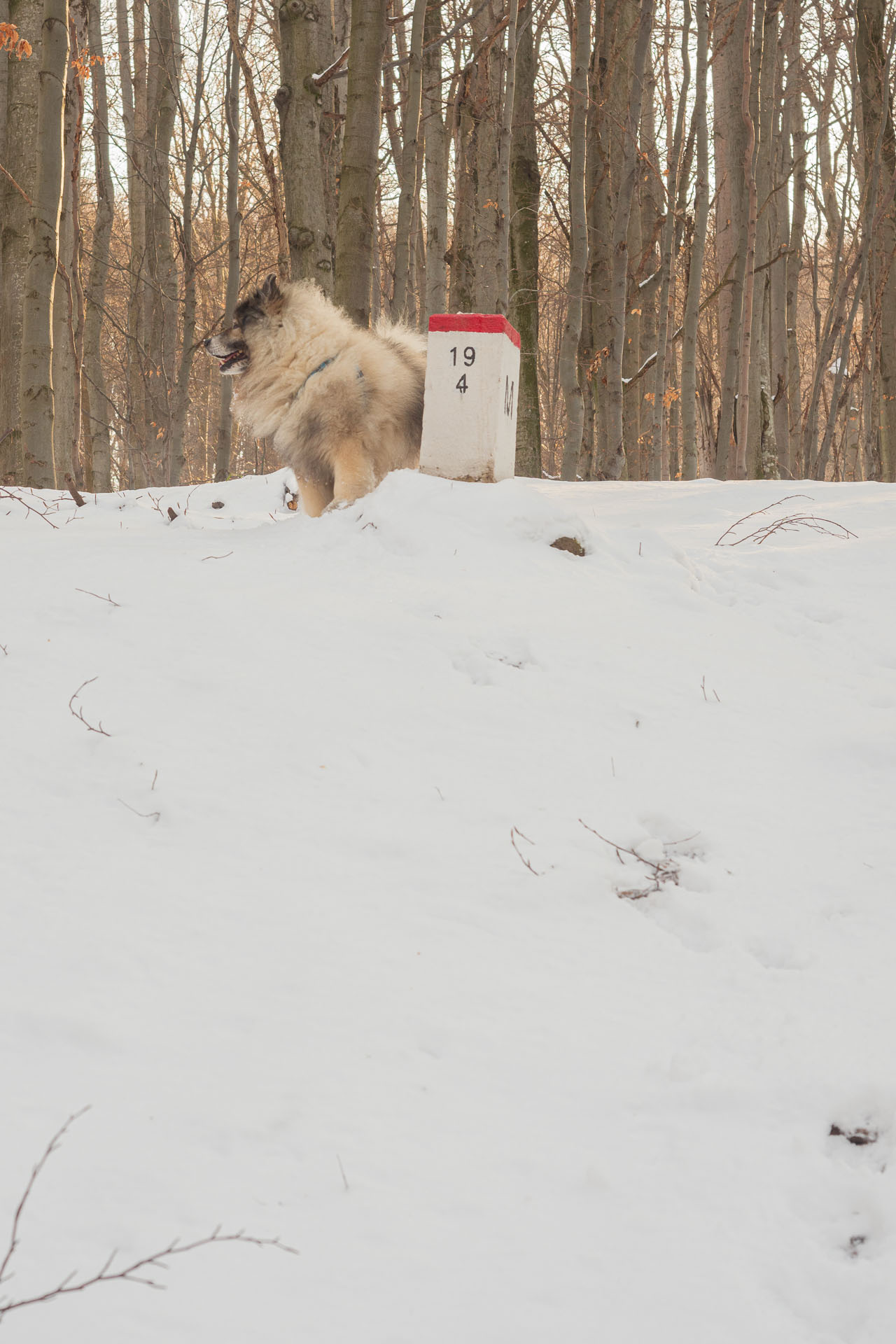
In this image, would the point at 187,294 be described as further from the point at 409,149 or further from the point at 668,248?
the point at 668,248

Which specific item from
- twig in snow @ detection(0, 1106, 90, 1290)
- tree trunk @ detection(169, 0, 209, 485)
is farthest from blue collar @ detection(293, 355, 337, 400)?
tree trunk @ detection(169, 0, 209, 485)

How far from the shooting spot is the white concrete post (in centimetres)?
478

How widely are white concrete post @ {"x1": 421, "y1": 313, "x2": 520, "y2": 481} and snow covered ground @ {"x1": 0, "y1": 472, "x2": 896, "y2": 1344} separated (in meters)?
1.30

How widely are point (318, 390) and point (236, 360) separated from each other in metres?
0.65

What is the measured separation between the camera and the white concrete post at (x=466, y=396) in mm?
4781

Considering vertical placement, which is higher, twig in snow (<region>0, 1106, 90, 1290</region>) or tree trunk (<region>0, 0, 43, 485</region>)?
tree trunk (<region>0, 0, 43, 485</region>)

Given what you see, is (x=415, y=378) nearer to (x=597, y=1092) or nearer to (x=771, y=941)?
(x=771, y=941)

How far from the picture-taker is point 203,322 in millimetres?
20109

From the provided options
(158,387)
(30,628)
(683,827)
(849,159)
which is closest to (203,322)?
(158,387)

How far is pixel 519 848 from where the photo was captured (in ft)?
7.92

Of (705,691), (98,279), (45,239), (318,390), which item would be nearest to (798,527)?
(705,691)

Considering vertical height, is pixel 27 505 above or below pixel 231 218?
below

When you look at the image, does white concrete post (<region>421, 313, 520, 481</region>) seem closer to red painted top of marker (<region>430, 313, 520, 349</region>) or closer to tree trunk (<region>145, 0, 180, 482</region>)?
red painted top of marker (<region>430, 313, 520, 349</region>)

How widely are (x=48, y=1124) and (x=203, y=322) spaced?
20995mm
